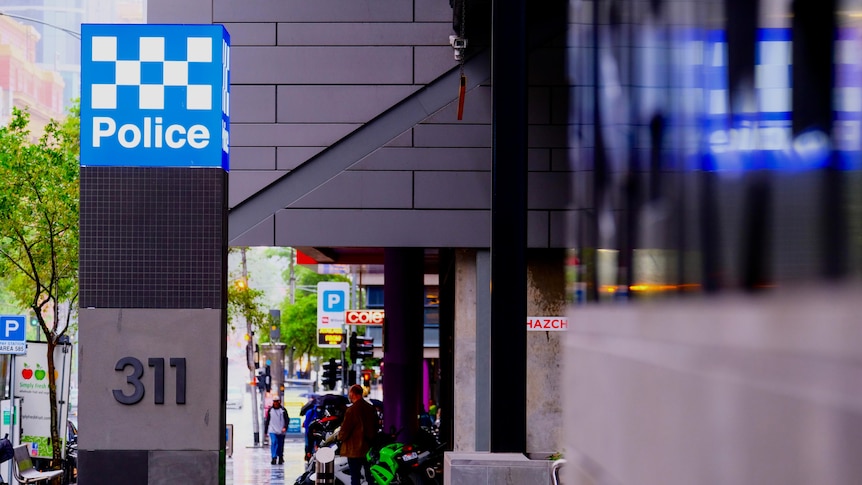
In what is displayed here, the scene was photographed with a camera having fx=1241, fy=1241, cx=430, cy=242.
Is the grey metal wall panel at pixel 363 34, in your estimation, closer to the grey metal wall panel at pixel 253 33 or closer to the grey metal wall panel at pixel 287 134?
the grey metal wall panel at pixel 253 33

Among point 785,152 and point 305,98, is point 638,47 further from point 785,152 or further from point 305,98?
point 305,98

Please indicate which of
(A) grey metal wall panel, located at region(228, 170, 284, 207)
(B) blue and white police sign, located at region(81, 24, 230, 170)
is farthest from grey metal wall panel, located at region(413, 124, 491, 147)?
(B) blue and white police sign, located at region(81, 24, 230, 170)

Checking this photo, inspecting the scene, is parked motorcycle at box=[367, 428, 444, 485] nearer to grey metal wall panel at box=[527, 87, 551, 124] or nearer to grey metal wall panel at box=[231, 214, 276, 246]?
grey metal wall panel at box=[231, 214, 276, 246]

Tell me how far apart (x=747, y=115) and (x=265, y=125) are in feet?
52.9

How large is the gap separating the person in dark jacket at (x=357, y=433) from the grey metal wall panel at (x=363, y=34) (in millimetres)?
5097

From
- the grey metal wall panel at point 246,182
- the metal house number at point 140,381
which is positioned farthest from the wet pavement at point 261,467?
the metal house number at point 140,381

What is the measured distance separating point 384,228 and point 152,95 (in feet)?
20.1

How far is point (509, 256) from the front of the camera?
11922 mm

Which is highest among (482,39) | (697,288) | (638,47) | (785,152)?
(482,39)

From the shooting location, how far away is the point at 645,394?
2.33m

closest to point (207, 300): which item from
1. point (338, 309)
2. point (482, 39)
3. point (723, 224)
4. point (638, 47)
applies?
point (482, 39)

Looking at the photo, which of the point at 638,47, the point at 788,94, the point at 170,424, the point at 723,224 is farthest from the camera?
the point at 170,424

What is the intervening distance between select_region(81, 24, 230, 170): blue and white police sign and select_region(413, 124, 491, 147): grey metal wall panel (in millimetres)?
5846

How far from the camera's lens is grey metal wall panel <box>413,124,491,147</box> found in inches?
682
